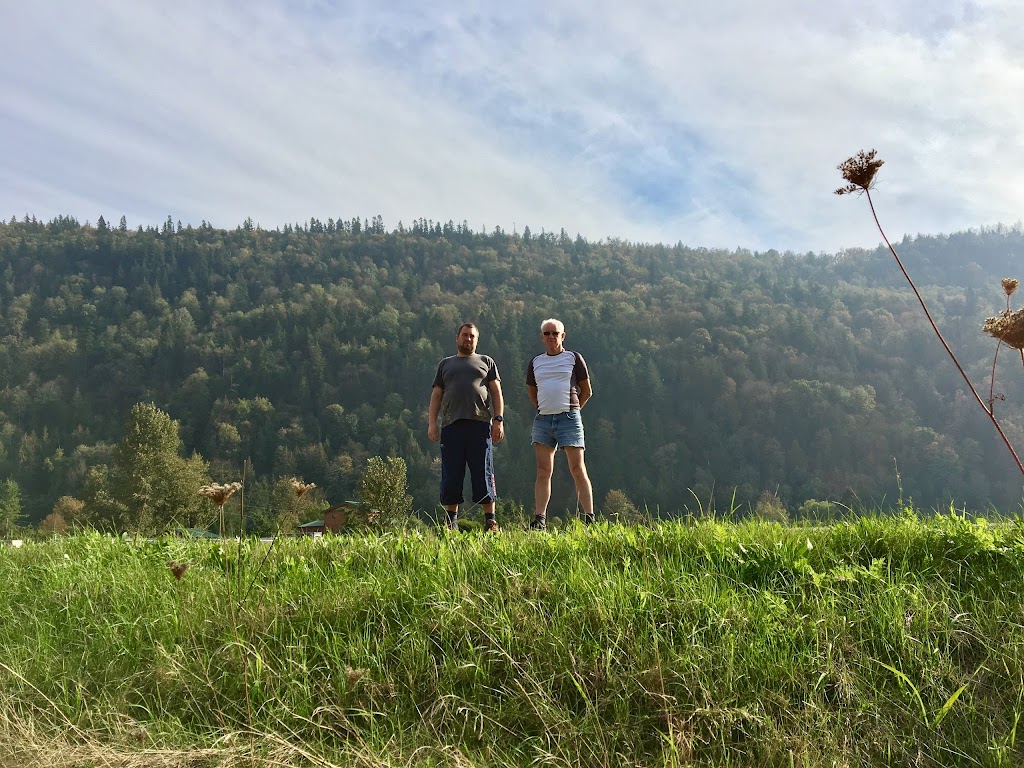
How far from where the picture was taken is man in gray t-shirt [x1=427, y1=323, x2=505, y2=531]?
684 cm

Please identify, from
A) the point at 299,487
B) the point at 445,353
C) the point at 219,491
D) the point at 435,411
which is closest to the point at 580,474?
the point at 435,411

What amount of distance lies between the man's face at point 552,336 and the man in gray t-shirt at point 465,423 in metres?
0.68

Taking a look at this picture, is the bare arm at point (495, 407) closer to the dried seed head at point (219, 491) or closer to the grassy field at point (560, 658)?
the grassy field at point (560, 658)

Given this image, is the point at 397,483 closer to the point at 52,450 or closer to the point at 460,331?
the point at 460,331

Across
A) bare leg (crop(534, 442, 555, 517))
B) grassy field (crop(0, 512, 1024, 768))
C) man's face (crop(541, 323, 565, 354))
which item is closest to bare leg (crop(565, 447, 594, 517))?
bare leg (crop(534, 442, 555, 517))

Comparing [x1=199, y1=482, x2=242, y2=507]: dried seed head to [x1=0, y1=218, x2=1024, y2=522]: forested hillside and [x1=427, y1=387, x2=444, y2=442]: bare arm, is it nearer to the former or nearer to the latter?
[x1=427, y1=387, x2=444, y2=442]: bare arm

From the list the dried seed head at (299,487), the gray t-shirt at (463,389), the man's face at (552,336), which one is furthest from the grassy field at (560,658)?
the man's face at (552,336)

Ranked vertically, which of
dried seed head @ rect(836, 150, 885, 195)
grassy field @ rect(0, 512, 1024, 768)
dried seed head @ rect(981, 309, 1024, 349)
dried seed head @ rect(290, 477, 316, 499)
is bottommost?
grassy field @ rect(0, 512, 1024, 768)

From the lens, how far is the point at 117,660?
138 inches

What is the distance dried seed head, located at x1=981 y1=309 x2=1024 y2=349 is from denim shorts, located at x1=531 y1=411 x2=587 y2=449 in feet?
13.7

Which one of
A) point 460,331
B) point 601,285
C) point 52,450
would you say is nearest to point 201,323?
point 52,450

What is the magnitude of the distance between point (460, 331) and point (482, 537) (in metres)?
3.00

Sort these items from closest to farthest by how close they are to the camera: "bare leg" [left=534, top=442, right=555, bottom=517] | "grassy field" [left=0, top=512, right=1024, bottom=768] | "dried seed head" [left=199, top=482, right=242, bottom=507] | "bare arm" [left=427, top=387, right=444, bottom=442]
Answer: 1. "dried seed head" [left=199, top=482, right=242, bottom=507]
2. "grassy field" [left=0, top=512, right=1024, bottom=768]
3. "bare leg" [left=534, top=442, right=555, bottom=517]
4. "bare arm" [left=427, top=387, right=444, bottom=442]

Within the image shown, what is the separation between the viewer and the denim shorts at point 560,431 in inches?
270
